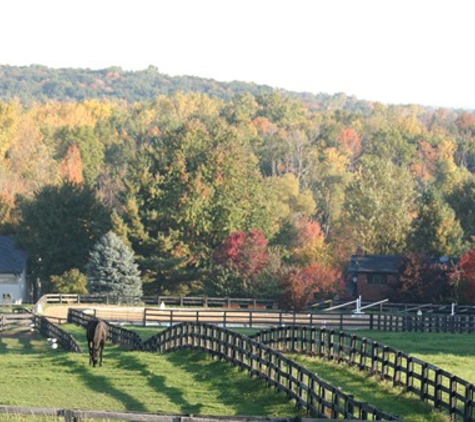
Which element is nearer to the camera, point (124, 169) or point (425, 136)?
point (124, 169)

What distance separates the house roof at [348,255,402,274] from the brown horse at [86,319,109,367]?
46.5 m

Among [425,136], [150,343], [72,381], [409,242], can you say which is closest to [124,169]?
[425,136]

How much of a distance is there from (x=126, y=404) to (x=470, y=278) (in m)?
50.2

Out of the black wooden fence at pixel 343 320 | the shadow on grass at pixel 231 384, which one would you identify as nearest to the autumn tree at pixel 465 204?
the black wooden fence at pixel 343 320

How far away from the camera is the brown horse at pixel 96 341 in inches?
1578

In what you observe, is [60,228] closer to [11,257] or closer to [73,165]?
[11,257]

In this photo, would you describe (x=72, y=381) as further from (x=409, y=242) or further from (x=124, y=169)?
(x=124, y=169)

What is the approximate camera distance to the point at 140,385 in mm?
34156

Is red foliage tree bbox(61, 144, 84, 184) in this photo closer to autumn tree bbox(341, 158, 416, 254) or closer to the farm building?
autumn tree bbox(341, 158, 416, 254)

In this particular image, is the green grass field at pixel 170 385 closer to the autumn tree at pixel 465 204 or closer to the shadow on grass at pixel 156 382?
the shadow on grass at pixel 156 382

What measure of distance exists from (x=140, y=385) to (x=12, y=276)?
204ft

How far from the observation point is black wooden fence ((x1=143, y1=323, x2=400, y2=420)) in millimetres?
25125

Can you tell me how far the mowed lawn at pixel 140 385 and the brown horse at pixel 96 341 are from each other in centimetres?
41

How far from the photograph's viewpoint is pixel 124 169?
155 metres
